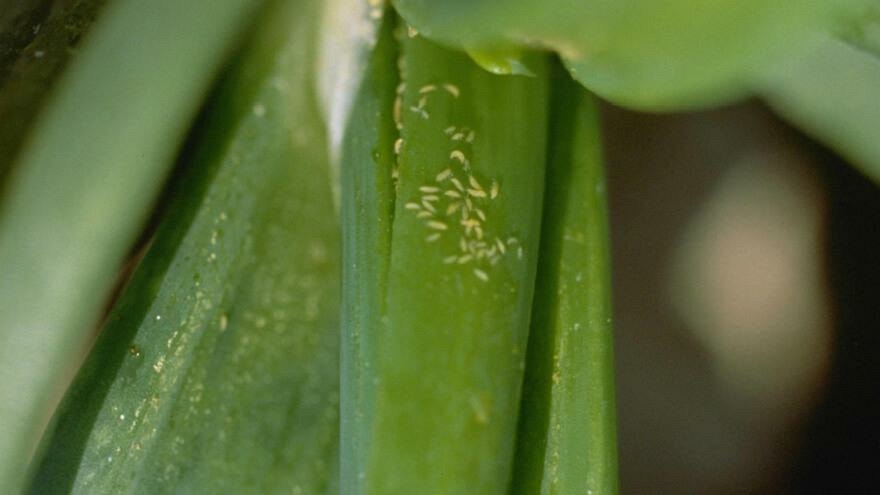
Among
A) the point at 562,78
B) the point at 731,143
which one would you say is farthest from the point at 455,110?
the point at 731,143

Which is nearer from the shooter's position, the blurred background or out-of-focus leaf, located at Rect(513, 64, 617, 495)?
out-of-focus leaf, located at Rect(513, 64, 617, 495)

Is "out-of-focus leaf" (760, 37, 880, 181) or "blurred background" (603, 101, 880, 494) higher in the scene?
"out-of-focus leaf" (760, 37, 880, 181)

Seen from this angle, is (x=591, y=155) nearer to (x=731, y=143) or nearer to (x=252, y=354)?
(x=252, y=354)

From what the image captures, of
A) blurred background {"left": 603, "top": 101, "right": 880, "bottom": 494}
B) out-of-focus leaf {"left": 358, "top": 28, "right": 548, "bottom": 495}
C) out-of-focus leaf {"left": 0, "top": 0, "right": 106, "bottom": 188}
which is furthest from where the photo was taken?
blurred background {"left": 603, "top": 101, "right": 880, "bottom": 494}

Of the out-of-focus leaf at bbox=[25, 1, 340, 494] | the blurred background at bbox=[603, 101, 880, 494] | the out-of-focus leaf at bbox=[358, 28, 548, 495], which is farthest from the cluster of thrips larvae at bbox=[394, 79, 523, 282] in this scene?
the blurred background at bbox=[603, 101, 880, 494]

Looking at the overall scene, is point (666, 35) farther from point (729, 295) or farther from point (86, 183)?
point (729, 295)

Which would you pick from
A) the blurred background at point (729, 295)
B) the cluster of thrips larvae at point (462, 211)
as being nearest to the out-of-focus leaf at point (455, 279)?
the cluster of thrips larvae at point (462, 211)

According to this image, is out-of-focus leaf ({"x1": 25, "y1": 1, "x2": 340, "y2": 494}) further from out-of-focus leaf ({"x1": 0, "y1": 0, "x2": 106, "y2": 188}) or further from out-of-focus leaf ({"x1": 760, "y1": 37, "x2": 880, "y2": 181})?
out-of-focus leaf ({"x1": 760, "y1": 37, "x2": 880, "y2": 181})
